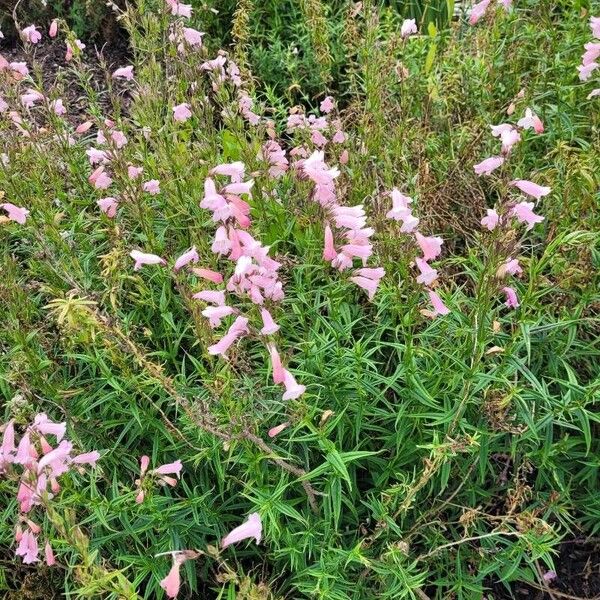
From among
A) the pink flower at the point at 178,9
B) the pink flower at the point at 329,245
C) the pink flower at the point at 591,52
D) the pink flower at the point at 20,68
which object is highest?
the pink flower at the point at 178,9

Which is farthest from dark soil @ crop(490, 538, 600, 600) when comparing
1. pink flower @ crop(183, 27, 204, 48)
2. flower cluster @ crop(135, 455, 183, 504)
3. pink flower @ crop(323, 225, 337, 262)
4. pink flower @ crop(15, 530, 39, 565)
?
pink flower @ crop(183, 27, 204, 48)

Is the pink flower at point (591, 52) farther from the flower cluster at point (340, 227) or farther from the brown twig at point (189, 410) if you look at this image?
the brown twig at point (189, 410)

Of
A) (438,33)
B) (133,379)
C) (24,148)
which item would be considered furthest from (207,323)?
(438,33)

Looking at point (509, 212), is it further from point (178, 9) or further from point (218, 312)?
point (178, 9)

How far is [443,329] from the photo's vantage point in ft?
9.41

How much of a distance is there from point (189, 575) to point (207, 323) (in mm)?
989

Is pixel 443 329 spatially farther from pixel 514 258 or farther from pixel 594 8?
pixel 594 8

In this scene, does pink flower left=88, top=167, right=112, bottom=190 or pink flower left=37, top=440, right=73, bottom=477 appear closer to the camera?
pink flower left=37, top=440, right=73, bottom=477

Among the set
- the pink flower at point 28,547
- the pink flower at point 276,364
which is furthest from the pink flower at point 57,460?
the pink flower at point 276,364

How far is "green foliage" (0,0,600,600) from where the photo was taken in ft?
8.00

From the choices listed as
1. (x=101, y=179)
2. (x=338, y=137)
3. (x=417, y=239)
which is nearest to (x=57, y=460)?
(x=417, y=239)

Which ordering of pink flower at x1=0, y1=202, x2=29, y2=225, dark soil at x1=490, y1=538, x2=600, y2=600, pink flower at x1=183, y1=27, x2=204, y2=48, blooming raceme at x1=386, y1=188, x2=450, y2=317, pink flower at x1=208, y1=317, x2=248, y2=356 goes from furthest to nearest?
pink flower at x1=183, y1=27, x2=204, y2=48 < pink flower at x1=0, y1=202, x2=29, y2=225 < dark soil at x1=490, y1=538, x2=600, y2=600 < blooming raceme at x1=386, y1=188, x2=450, y2=317 < pink flower at x1=208, y1=317, x2=248, y2=356

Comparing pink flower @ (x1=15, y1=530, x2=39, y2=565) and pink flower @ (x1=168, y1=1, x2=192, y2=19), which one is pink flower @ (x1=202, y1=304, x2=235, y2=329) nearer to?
pink flower @ (x1=15, y1=530, x2=39, y2=565)

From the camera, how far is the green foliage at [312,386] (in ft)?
8.00
